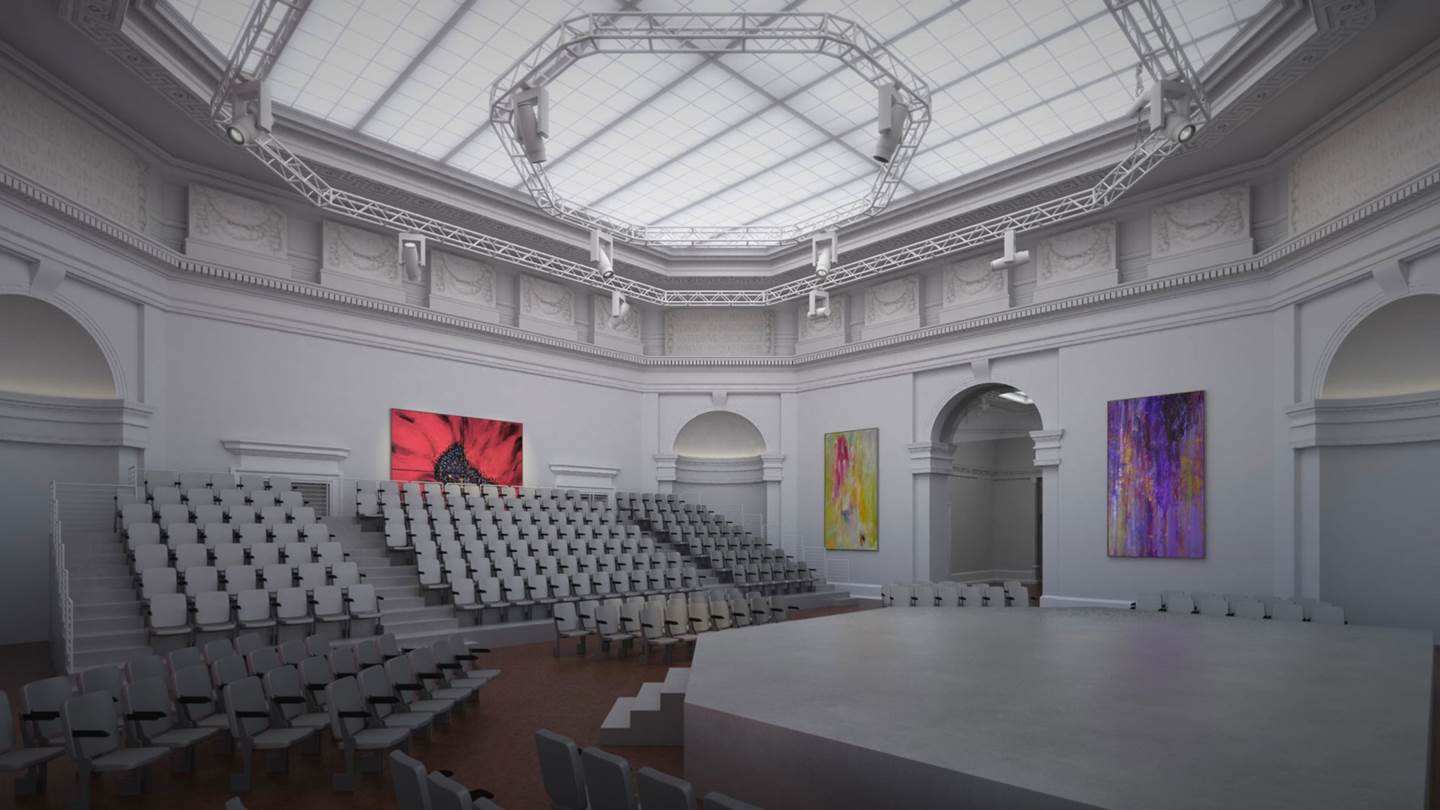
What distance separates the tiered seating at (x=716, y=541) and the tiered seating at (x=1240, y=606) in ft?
23.7

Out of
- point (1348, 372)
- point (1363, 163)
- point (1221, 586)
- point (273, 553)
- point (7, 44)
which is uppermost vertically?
point (7, 44)

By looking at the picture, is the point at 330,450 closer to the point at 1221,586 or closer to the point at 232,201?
the point at 232,201

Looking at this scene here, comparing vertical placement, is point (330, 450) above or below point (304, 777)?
above

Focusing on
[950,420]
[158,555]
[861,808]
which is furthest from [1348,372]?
[158,555]

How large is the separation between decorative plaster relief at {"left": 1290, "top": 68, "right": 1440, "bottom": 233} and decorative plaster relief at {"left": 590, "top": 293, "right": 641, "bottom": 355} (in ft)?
44.1

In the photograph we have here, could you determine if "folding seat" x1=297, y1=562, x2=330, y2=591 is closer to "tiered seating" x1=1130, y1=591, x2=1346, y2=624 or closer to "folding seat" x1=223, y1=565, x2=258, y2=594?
"folding seat" x1=223, y1=565, x2=258, y2=594

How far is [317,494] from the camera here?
15008mm

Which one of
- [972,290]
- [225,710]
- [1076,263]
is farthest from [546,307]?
[225,710]

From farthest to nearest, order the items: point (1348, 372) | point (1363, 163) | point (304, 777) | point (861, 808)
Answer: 1. point (1348, 372)
2. point (1363, 163)
3. point (304, 777)
4. point (861, 808)

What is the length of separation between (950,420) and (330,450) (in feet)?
41.5

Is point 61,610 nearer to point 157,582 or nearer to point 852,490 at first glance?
point 157,582

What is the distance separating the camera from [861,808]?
174 inches

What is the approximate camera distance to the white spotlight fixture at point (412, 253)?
483 inches

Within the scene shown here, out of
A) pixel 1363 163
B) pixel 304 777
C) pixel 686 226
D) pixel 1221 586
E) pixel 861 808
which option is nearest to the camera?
pixel 861 808
